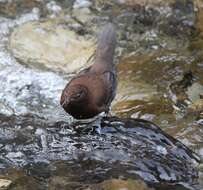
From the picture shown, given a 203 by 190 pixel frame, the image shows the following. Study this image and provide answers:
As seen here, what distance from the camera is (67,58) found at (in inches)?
314

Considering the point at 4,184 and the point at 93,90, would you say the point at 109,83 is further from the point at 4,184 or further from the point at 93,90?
the point at 4,184

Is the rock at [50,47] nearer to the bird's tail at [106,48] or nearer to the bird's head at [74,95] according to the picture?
the bird's tail at [106,48]

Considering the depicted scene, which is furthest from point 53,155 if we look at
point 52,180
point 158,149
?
point 158,149

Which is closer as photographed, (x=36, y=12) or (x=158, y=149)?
(x=158, y=149)

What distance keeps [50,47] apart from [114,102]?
1.54 meters

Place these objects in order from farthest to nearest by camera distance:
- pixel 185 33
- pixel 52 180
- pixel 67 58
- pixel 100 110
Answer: pixel 185 33, pixel 67 58, pixel 100 110, pixel 52 180

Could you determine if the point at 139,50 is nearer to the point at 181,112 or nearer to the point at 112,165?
the point at 181,112

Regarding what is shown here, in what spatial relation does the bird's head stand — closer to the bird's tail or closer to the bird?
the bird

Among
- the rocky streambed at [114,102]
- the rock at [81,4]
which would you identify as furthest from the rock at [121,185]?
the rock at [81,4]

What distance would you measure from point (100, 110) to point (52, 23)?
3085 millimetres

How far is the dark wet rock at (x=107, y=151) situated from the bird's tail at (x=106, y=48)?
1.12 meters

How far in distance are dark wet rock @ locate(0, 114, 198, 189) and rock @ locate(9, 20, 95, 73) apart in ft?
7.70

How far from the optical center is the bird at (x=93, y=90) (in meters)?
5.62

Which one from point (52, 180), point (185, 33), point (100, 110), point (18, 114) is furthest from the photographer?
point (185, 33)
